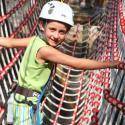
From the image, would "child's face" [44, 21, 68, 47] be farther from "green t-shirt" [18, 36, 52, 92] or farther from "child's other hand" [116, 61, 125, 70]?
"child's other hand" [116, 61, 125, 70]

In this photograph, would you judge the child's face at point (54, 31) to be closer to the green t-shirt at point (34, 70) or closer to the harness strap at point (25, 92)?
the green t-shirt at point (34, 70)

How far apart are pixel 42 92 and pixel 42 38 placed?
0.46m

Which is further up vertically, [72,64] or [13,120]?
[72,64]

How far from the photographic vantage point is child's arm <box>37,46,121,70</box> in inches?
140

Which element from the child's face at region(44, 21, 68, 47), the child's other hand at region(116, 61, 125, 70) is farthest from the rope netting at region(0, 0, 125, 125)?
the child's face at region(44, 21, 68, 47)

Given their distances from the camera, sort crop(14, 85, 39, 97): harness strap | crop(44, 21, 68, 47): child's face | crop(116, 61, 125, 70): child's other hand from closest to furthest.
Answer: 1. crop(116, 61, 125, 70): child's other hand
2. crop(44, 21, 68, 47): child's face
3. crop(14, 85, 39, 97): harness strap

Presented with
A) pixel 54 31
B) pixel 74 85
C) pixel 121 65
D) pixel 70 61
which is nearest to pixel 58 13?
pixel 54 31

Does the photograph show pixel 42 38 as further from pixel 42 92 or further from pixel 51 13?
pixel 42 92

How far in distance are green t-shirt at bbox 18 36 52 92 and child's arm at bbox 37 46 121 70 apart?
0.07 m

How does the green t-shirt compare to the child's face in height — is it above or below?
below

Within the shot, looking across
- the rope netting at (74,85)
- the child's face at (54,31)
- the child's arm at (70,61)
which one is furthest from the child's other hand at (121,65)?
the rope netting at (74,85)

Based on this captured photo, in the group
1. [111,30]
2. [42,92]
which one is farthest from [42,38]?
[111,30]

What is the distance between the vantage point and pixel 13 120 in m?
4.09

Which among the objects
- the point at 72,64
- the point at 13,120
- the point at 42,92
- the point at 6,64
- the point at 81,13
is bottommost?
the point at 81,13
